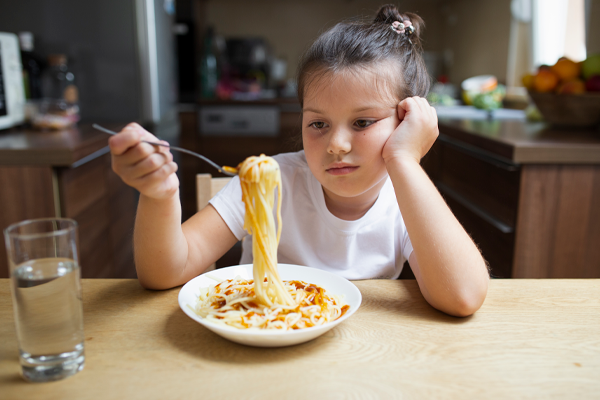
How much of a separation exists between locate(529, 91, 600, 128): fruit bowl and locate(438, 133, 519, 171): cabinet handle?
421 mm

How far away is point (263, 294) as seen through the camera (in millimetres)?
687

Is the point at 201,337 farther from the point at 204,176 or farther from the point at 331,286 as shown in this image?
the point at 204,176

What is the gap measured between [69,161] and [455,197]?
1.70m

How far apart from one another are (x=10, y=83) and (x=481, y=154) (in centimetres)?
194

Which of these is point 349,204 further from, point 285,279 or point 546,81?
point 546,81

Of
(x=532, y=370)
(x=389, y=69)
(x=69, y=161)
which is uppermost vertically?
(x=389, y=69)

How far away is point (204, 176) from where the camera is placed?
1112 mm

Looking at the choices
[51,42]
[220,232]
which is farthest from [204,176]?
[51,42]

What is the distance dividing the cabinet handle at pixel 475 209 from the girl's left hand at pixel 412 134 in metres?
0.95

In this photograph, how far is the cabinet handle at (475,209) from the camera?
1.75m

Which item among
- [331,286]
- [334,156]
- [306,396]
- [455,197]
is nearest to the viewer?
[306,396]

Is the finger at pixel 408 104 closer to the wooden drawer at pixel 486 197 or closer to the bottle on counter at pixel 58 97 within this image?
the wooden drawer at pixel 486 197

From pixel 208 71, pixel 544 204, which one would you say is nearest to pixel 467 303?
pixel 544 204

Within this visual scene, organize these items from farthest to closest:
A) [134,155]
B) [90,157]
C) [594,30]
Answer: [594,30] < [90,157] < [134,155]
